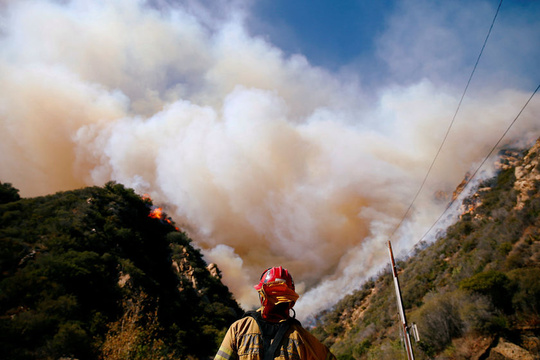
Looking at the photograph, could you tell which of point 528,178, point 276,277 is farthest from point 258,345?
point 528,178

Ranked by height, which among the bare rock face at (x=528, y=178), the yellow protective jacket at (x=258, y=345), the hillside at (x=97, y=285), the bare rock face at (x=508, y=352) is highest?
the bare rock face at (x=528, y=178)

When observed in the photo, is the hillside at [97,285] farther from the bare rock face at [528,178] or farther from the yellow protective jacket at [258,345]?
the bare rock face at [528,178]

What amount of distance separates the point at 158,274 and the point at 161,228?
19.0 meters

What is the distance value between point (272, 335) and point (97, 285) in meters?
36.9

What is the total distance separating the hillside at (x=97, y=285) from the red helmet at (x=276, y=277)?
590 inches

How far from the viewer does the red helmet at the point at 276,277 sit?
3458 millimetres

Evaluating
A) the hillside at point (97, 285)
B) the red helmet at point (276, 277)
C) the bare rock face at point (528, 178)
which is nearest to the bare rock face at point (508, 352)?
the hillside at point (97, 285)

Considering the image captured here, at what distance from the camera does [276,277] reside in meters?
3.49

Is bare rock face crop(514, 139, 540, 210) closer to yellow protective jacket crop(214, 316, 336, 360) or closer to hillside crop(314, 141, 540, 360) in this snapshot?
hillside crop(314, 141, 540, 360)

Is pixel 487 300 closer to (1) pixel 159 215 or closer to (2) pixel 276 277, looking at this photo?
(2) pixel 276 277

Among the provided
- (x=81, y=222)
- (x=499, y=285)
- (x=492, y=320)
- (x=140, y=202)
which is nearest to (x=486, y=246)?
(x=499, y=285)

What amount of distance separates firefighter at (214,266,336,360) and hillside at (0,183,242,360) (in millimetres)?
15048

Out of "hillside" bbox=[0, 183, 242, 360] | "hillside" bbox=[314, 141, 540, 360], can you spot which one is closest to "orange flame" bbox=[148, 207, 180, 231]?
"hillside" bbox=[0, 183, 242, 360]

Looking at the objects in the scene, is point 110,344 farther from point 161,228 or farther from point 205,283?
point 161,228
